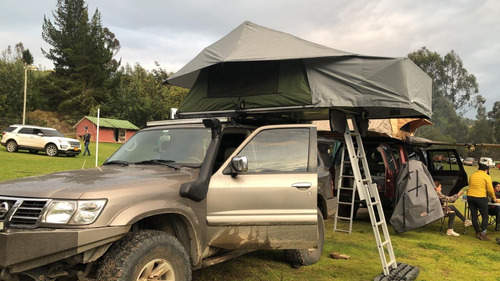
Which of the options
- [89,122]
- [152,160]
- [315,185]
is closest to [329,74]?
[315,185]

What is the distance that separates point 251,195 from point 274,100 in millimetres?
1420

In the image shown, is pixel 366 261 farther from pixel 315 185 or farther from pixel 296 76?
pixel 296 76

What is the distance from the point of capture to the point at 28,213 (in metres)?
3.00

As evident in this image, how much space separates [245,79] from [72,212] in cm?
287

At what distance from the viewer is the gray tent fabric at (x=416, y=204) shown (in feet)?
24.9

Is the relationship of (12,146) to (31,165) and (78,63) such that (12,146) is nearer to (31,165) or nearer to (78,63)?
(31,165)

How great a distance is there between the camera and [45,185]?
10.7ft

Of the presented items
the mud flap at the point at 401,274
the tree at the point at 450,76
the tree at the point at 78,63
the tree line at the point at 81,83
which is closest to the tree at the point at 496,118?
the tree at the point at 450,76

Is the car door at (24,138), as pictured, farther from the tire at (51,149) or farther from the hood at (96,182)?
the hood at (96,182)

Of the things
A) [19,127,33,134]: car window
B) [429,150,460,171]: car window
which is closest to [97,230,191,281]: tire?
[429,150,460,171]: car window

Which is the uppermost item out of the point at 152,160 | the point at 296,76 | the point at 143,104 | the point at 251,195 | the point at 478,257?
the point at 143,104

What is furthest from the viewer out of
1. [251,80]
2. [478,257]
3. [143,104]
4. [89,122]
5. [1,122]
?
[143,104]

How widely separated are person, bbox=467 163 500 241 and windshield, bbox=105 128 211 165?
657cm

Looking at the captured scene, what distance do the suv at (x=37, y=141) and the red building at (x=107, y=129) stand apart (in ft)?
85.1
